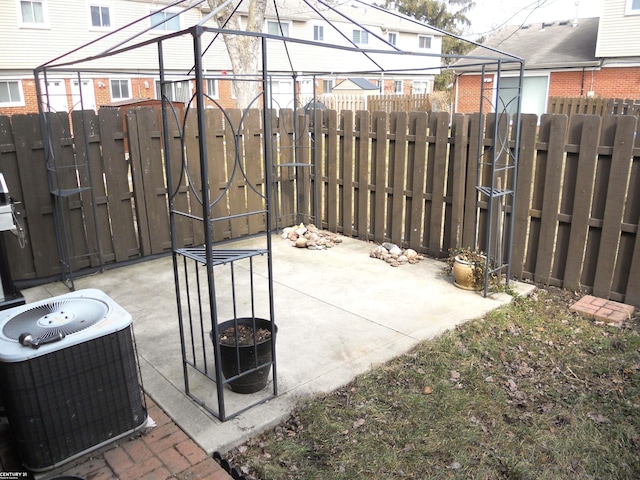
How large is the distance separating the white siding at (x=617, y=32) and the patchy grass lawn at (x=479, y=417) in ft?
53.4

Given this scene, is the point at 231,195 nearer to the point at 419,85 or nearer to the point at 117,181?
the point at 117,181

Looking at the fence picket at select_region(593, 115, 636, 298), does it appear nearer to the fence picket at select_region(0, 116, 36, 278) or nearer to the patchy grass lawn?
the patchy grass lawn

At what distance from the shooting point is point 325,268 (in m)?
5.96

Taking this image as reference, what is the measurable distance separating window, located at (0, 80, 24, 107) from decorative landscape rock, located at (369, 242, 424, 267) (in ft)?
56.2

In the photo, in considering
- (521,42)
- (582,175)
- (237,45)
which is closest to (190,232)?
(582,175)

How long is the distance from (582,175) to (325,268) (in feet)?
9.47

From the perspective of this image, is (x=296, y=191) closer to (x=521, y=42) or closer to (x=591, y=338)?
(x=591, y=338)

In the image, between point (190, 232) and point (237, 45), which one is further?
point (237, 45)

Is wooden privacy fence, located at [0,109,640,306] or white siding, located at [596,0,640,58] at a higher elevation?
white siding, located at [596,0,640,58]

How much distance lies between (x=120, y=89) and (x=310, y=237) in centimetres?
1634

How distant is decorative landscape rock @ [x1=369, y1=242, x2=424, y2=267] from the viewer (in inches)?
238

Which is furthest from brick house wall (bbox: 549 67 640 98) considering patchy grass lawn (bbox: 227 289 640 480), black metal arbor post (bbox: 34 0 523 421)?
patchy grass lawn (bbox: 227 289 640 480)

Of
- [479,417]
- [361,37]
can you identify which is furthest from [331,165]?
[361,37]

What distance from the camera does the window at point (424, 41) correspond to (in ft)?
103
